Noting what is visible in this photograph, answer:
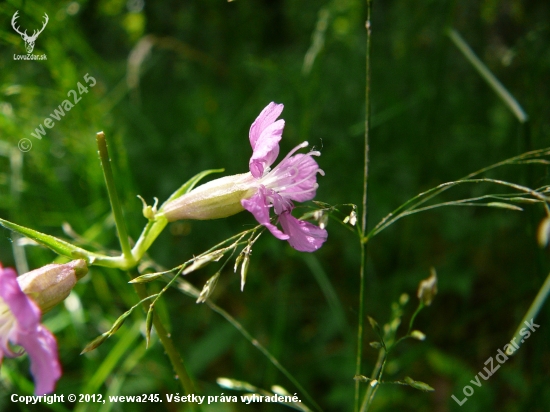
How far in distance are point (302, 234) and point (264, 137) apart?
200 mm

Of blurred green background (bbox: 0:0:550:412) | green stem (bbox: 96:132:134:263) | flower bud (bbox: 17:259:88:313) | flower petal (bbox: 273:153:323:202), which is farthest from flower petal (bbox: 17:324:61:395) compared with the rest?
blurred green background (bbox: 0:0:550:412)

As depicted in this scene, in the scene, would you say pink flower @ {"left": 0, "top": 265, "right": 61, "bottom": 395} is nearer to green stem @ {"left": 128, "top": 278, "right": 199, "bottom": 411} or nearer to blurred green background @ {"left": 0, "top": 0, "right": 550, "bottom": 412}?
green stem @ {"left": 128, "top": 278, "right": 199, "bottom": 411}

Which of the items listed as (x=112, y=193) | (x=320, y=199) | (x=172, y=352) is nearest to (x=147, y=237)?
(x=112, y=193)

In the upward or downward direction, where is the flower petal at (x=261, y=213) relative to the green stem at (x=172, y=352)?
upward

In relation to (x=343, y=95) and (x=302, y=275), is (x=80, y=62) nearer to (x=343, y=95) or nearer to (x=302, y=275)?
(x=343, y=95)

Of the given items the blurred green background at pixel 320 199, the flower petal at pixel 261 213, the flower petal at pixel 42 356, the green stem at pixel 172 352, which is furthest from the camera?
the blurred green background at pixel 320 199

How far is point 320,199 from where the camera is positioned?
2350 millimetres

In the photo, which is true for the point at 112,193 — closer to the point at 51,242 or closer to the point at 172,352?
the point at 51,242

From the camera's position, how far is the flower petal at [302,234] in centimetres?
95

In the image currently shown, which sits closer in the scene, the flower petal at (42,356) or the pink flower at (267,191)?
the flower petal at (42,356)

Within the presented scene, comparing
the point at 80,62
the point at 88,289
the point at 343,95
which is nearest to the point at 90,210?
the point at 88,289

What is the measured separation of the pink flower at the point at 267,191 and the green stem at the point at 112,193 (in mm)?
100

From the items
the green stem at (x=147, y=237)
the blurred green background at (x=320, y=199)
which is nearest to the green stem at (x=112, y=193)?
the green stem at (x=147, y=237)

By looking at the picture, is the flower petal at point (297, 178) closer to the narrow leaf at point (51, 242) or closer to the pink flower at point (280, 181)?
the pink flower at point (280, 181)
